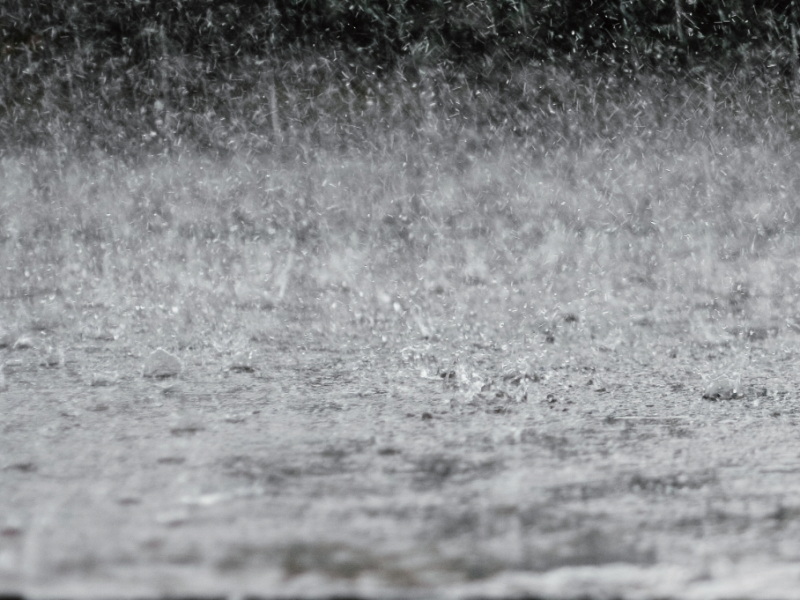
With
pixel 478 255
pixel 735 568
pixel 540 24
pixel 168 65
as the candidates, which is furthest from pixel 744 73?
pixel 735 568

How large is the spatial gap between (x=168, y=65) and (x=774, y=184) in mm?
2706

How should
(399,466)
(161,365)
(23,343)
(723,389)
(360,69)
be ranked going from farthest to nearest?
(360,69) < (23,343) < (161,365) < (723,389) < (399,466)

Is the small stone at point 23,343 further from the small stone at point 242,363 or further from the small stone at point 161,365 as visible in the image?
the small stone at point 242,363

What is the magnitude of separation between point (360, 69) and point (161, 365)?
2404 millimetres

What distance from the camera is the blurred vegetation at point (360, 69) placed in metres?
4.08

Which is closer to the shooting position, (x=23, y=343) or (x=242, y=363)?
(x=242, y=363)

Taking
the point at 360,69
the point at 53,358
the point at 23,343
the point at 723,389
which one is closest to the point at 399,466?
the point at 723,389

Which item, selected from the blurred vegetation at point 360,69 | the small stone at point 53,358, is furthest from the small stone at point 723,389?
the blurred vegetation at point 360,69

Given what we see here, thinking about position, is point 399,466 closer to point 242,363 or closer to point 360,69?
point 242,363

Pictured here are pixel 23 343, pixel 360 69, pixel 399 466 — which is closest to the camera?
pixel 399 466

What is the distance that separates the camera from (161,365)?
208 cm

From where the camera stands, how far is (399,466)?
1.35m

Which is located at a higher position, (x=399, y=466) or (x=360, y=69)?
(x=360, y=69)

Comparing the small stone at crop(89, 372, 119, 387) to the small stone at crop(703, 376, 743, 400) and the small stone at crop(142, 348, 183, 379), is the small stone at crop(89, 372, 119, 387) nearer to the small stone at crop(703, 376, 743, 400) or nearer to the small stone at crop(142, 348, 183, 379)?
the small stone at crop(142, 348, 183, 379)
